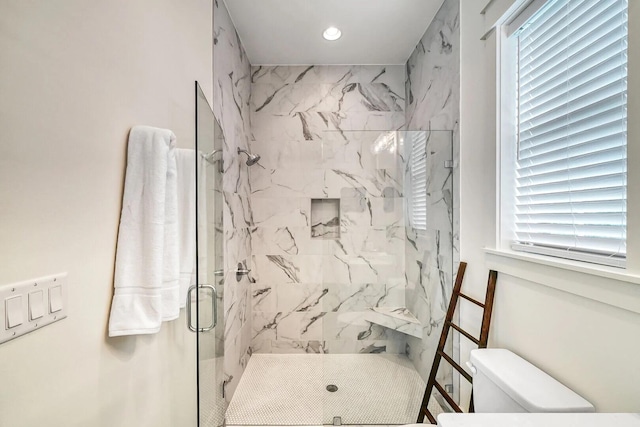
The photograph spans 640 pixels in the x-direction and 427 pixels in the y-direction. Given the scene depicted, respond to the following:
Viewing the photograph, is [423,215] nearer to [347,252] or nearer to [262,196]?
[347,252]

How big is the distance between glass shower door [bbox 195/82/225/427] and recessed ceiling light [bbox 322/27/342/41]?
1309 mm

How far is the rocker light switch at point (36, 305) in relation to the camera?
1.87ft

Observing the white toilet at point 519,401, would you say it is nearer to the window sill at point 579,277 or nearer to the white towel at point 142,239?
the window sill at point 579,277

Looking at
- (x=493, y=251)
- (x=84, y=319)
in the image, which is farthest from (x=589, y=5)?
(x=84, y=319)

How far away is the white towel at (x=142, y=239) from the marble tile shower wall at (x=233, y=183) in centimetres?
100

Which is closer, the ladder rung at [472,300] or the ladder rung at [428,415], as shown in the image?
the ladder rung at [472,300]

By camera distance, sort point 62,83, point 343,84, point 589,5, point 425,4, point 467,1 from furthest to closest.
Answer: point 343,84
point 425,4
point 467,1
point 589,5
point 62,83

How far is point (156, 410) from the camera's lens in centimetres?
104

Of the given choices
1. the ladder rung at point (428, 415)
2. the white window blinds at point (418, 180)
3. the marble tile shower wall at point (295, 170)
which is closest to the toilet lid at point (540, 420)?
the ladder rung at point (428, 415)

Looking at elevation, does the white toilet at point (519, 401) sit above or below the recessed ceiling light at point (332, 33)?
below

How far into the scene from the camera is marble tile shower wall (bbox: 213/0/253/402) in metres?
1.89

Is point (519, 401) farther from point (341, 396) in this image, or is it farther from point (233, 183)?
point (233, 183)

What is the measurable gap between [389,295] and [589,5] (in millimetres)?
1722

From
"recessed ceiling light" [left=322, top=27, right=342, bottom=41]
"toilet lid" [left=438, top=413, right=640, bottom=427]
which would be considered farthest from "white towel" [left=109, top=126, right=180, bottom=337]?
"recessed ceiling light" [left=322, top=27, right=342, bottom=41]
